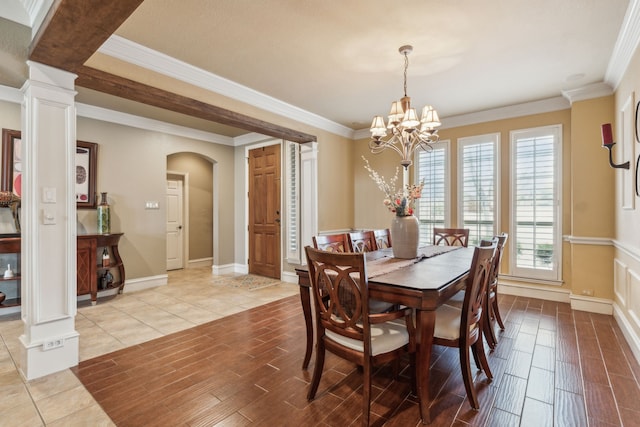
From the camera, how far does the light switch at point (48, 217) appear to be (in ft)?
7.55

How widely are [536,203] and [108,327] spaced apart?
5481 mm

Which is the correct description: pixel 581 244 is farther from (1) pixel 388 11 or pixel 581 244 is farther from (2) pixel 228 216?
(2) pixel 228 216

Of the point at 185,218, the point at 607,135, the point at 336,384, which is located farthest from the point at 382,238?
the point at 185,218

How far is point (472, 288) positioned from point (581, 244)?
9.87 feet

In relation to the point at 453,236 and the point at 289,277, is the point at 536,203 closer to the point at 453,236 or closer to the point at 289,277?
the point at 453,236

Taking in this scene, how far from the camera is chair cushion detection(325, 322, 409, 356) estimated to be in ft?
5.77

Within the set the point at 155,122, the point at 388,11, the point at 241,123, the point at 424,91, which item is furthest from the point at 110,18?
the point at 155,122

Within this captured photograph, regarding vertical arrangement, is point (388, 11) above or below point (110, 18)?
above

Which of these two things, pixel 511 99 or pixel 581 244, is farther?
pixel 511 99

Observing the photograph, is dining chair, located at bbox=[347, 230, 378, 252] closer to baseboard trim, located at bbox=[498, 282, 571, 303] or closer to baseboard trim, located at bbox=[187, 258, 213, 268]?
baseboard trim, located at bbox=[498, 282, 571, 303]

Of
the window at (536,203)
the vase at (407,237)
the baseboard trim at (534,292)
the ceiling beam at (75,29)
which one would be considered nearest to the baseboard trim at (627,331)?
the baseboard trim at (534,292)

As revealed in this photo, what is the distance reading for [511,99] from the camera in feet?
13.7

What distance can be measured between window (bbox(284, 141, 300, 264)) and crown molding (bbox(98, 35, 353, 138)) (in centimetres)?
71

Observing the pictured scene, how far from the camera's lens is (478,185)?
15.4ft
